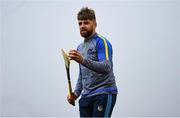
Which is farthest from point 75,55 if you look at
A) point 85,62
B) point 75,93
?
point 75,93

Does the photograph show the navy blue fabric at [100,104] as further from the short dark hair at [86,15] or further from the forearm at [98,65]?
the short dark hair at [86,15]

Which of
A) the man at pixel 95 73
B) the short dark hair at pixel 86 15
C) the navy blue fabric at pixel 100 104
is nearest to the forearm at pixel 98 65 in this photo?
the man at pixel 95 73

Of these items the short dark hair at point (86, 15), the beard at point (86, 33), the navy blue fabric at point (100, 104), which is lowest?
the navy blue fabric at point (100, 104)

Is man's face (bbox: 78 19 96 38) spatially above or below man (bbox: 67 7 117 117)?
above

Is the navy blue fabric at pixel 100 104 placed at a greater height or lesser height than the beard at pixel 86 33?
lesser

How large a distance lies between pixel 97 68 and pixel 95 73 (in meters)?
0.09

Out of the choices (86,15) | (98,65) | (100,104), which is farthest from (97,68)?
(86,15)

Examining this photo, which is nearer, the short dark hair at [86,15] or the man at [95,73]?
the man at [95,73]

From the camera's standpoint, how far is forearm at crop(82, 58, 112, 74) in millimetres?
1594

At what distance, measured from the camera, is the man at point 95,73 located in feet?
5.37

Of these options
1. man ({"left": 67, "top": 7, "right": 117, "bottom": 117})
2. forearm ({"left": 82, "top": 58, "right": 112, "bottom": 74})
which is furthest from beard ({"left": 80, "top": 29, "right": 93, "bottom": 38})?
forearm ({"left": 82, "top": 58, "right": 112, "bottom": 74})

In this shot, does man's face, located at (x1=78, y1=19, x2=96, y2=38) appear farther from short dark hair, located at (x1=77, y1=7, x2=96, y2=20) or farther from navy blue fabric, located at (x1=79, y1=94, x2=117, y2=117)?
navy blue fabric, located at (x1=79, y1=94, x2=117, y2=117)

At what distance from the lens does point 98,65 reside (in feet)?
5.26

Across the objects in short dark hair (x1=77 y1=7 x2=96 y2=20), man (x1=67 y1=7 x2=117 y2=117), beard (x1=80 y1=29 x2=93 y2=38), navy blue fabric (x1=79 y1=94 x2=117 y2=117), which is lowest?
navy blue fabric (x1=79 y1=94 x2=117 y2=117)
